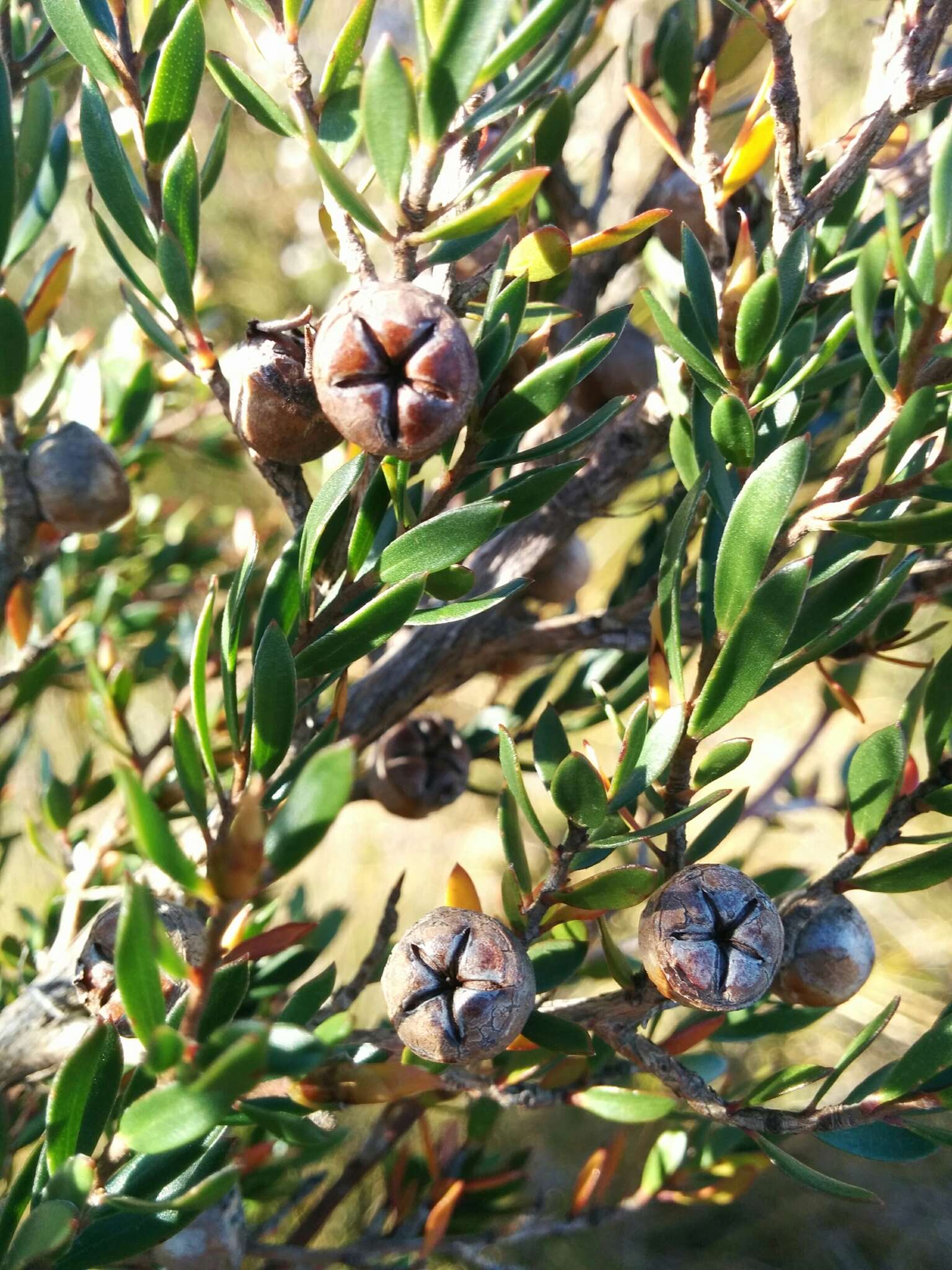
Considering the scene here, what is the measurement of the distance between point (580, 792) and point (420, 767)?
1.22 feet

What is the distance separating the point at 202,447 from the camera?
1006 mm

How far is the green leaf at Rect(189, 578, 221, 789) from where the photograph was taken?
1.11 feet

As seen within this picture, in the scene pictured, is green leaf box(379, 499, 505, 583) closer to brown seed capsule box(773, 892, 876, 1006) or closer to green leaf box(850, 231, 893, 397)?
green leaf box(850, 231, 893, 397)

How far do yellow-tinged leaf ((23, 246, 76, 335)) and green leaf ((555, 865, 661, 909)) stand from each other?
526mm

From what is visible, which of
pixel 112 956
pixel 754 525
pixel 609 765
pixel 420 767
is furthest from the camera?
pixel 609 765

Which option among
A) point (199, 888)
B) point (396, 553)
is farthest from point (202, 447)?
point (199, 888)

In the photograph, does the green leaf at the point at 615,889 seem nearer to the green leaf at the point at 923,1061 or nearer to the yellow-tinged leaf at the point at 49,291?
the green leaf at the point at 923,1061

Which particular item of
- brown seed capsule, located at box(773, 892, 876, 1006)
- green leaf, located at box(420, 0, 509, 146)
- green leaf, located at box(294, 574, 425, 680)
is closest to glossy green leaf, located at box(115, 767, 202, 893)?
green leaf, located at box(294, 574, 425, 680)

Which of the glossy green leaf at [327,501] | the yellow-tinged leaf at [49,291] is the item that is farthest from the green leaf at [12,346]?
the glossy green leaf at [327,501]

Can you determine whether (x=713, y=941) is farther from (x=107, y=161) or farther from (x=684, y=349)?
(x=107, y=161)

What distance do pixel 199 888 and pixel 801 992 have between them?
35cm

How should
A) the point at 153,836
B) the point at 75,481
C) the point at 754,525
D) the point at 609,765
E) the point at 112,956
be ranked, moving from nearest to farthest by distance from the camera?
the point at 153,836 → the point at 754,525 → the point at 112,956 → the point at 75,481 → the point at 609,765

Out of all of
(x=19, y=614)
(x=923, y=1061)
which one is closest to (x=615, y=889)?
(x=923, y=1061)

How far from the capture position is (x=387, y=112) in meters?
0.29
